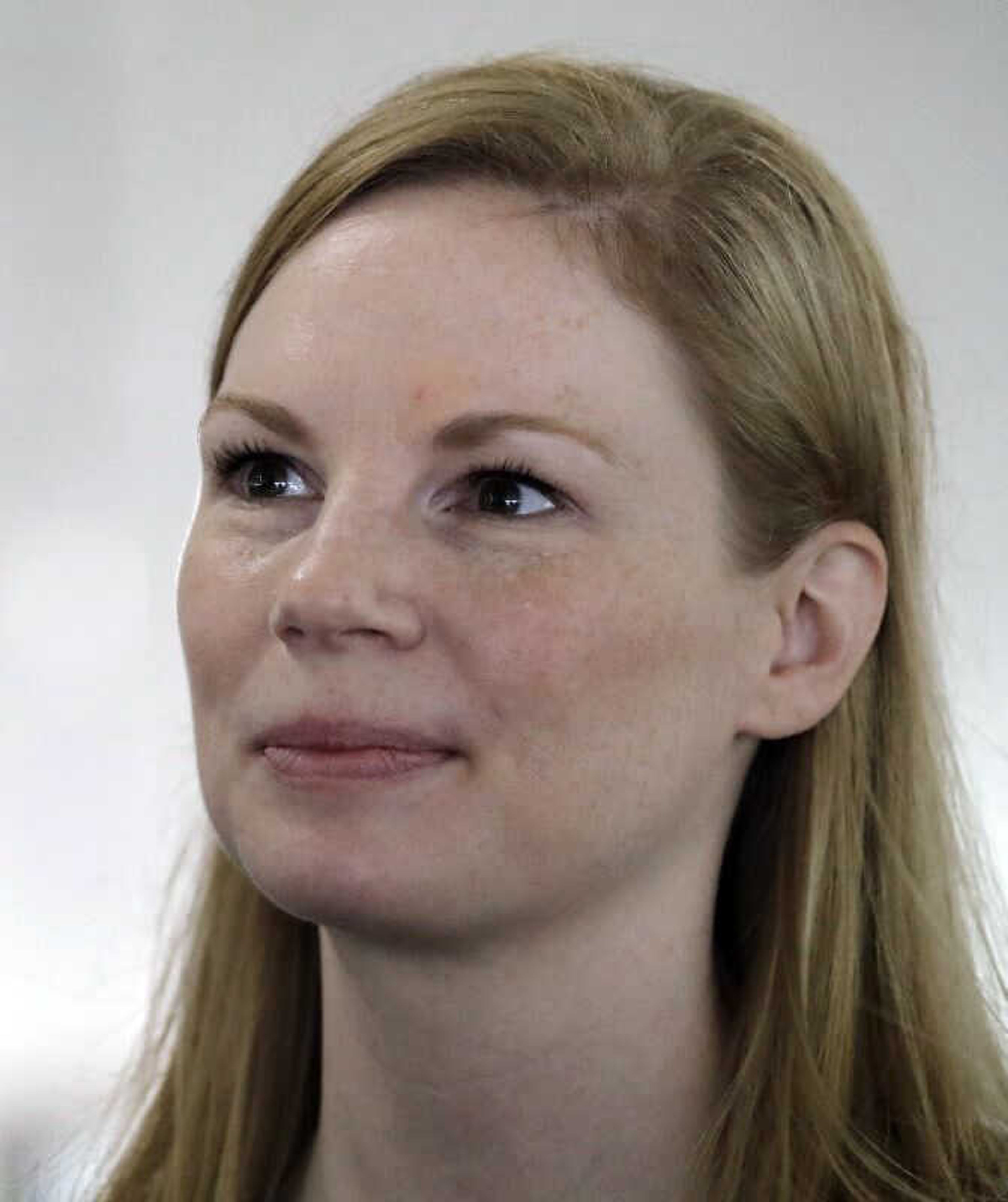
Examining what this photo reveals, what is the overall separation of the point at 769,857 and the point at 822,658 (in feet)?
0.60

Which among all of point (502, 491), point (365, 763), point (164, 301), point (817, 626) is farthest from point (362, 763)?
point (164, 301)

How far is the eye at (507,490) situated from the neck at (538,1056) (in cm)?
28

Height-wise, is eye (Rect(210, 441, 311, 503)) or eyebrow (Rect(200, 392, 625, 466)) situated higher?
eye (Rect(210, 441, 311, 503))

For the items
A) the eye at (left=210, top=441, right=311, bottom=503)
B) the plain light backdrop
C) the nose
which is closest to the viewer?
the nose

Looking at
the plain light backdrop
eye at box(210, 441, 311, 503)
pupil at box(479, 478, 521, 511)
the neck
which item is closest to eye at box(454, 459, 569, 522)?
pupil at box(479, 478, 521, 511)

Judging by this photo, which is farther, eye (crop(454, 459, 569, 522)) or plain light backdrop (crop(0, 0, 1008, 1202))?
plain light backdrop (crop(0, 0, 1008, 1202))

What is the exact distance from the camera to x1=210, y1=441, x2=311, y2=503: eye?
1417 mm

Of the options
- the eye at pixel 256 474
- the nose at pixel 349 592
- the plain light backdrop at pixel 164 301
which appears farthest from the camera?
the plain light backdrop at pixel 164 301

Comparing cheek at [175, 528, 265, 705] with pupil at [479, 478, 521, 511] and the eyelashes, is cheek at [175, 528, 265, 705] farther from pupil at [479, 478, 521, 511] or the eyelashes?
pupil at [479, 478, 521, 511]

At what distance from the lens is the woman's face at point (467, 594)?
4.21ft

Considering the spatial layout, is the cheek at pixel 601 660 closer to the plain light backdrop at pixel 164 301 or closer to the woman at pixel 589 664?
the woman at pixel 589 664

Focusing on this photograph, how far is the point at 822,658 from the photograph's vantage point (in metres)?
1.47

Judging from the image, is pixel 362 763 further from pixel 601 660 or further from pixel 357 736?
pixel 601 660

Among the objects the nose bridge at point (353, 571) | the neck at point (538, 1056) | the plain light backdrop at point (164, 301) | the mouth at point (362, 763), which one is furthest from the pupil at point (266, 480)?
the plain light backdrop at point (164, 301)
